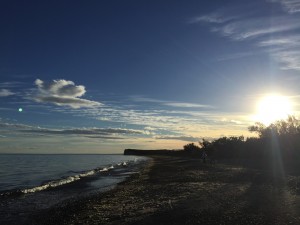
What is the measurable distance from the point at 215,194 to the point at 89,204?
24.5 feet

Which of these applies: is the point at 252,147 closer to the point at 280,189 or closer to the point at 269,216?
the point at 280,189

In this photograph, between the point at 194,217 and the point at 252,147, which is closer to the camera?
the point at 194,217

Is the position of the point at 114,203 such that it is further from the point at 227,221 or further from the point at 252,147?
the point at 252,147

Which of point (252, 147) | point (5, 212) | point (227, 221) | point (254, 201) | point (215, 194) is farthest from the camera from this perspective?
point (252, 147)

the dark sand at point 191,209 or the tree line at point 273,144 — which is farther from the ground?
the tree line at point 273,144

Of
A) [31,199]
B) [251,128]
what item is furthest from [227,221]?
[251,128]

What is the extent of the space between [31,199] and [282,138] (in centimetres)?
6243

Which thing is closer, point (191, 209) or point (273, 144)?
point (191, 209)

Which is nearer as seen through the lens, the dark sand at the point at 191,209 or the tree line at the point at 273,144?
the dark sand at the point at 191,209

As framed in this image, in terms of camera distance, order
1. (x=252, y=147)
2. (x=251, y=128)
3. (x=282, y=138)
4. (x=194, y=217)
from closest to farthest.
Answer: (x=194, y=217) → (x=282, y=138) → (x=252, y=147) → (x=251, y=128)

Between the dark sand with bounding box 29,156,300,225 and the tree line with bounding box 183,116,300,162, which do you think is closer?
the dark sand with bounding box 29,156,300,225

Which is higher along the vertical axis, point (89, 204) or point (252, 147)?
point (252, 147)

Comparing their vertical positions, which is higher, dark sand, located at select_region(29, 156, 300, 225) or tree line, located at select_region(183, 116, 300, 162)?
tree line, located at select_region(183, 116, 300, 162)

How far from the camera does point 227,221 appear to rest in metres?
14.2
